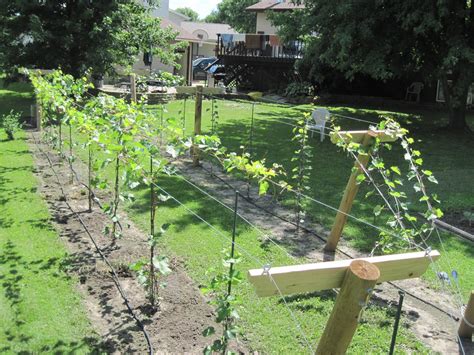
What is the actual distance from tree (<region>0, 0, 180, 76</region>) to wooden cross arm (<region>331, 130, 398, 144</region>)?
39.0 feet

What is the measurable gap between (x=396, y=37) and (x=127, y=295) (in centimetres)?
1064

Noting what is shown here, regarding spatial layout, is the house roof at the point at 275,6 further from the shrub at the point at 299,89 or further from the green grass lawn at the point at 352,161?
the green grass lawn at the point at 352,161

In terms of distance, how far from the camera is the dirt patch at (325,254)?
3.97 m

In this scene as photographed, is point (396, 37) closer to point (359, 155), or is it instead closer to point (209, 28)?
point (359, 155)

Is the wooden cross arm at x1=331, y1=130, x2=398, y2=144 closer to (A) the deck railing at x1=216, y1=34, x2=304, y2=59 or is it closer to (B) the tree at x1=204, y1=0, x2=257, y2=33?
(A) the deck railing at x1=216, y1=34, x2=304, y2=59

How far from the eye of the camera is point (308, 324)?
3.97m

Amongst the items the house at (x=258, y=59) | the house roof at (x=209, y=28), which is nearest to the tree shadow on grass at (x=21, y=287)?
the house at (x=258, y=59)

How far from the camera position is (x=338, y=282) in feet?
7.20

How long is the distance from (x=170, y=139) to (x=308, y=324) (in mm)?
1880

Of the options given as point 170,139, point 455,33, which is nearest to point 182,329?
point 170,139

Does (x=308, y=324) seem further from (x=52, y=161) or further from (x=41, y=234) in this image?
(x=52, y=161)

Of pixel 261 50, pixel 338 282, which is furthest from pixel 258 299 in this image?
pixel 261 50

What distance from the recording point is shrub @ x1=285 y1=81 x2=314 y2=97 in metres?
21.3

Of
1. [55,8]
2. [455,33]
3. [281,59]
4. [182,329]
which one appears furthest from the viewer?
[281,59]
